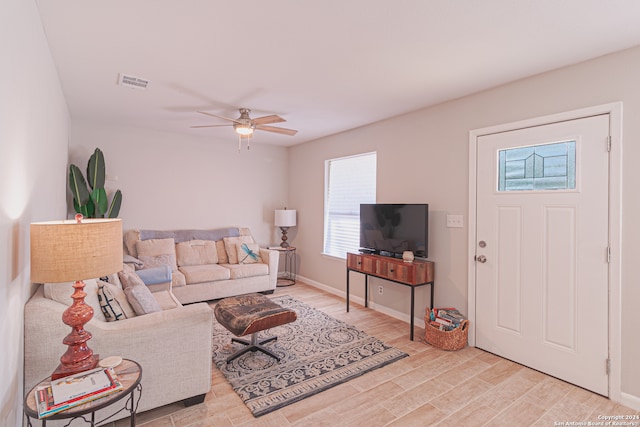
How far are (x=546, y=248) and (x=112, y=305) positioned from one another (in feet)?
11.2

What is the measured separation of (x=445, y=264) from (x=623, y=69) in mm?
2137

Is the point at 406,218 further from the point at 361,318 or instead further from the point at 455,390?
the point at 455,390

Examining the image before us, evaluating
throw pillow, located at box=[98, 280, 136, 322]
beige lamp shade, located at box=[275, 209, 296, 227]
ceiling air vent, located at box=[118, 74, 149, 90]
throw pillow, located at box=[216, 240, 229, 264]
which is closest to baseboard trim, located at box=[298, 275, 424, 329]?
beige lamp shade, located at box=[275, 209, 296, 227]

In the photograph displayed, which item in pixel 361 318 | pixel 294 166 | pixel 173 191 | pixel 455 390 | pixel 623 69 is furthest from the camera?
pixel 294 166

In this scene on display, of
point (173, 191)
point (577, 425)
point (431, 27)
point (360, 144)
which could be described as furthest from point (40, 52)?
point (577, 425)

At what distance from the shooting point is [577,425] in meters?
2.12

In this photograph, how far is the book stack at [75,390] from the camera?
1.35 meters

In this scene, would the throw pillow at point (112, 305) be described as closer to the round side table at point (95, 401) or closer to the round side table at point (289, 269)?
the round side table at point (95, 401)

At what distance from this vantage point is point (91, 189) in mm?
4328

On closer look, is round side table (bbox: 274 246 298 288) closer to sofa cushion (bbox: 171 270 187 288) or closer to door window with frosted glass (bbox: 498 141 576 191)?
sofa cushion (bbox: 171 270 187 288)

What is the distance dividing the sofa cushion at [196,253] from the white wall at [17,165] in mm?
2629

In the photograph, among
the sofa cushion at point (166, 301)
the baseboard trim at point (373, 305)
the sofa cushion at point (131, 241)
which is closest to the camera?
the sofa cushion at point (166, 301)

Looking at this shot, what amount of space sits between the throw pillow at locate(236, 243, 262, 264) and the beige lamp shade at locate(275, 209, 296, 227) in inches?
27.3

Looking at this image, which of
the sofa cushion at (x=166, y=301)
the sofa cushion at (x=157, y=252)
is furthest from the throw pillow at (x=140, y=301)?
the sofa cushion at (x=157, y=252)
